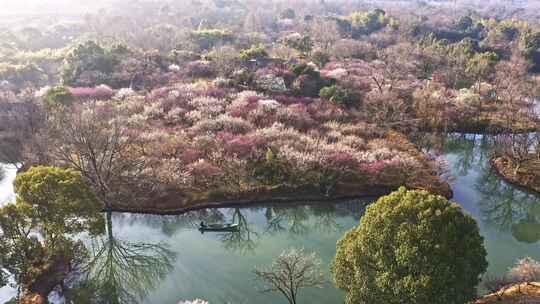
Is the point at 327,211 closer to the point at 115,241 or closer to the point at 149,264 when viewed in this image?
the point at 149,264

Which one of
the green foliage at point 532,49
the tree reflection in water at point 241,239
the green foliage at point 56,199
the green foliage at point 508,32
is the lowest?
the tree reflection in water at point 241,239

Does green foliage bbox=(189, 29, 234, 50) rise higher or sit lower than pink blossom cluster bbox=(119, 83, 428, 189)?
higher

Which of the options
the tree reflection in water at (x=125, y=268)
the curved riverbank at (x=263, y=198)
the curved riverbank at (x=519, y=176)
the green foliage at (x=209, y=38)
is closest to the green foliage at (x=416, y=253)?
the tree reflection in water at (x=125, y=268)

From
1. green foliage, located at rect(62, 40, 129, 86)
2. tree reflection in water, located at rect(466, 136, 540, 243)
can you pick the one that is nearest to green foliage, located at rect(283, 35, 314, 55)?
green foliage, located at rect(62, 40, 129, 86)

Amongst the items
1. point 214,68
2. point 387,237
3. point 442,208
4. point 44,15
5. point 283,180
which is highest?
point 44,15

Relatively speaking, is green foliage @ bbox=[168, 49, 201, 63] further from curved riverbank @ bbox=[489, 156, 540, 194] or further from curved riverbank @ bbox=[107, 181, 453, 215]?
curved riverbank @ bbox=[489, 156, 540, 194]

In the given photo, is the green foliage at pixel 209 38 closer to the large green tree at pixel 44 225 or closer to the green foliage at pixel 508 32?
the large green tree at pixel 44 225

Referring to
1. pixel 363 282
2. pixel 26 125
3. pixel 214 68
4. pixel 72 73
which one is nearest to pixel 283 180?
pixel 363 282
